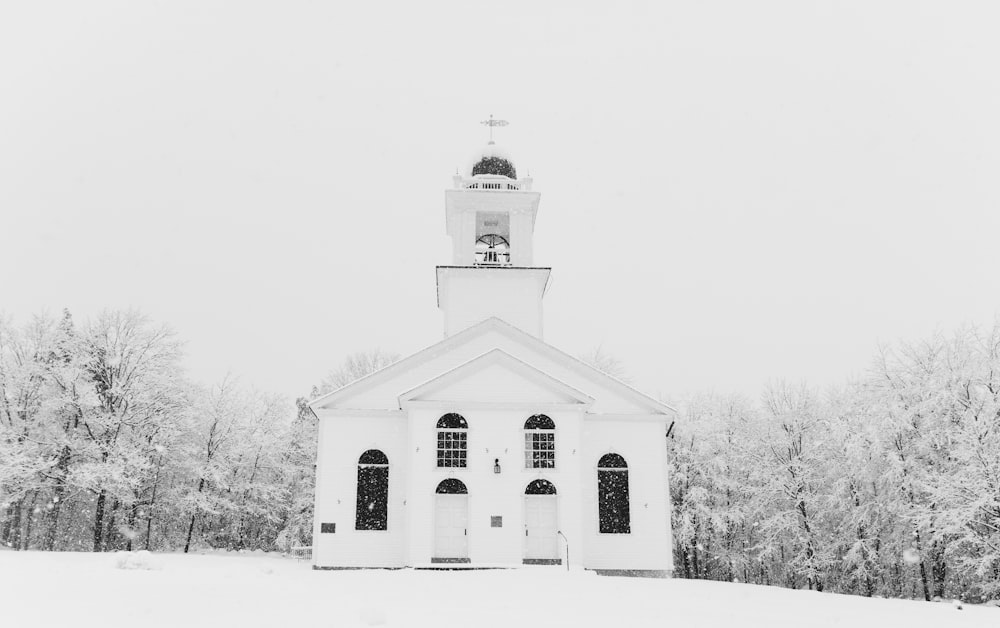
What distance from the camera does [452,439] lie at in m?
24.3

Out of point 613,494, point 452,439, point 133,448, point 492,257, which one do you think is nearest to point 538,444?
point 452,439

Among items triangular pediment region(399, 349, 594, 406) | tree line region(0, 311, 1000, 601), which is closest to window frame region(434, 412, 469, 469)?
triangular pediment region(399, 349, 594, 406)

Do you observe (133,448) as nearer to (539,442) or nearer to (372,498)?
(372,498)

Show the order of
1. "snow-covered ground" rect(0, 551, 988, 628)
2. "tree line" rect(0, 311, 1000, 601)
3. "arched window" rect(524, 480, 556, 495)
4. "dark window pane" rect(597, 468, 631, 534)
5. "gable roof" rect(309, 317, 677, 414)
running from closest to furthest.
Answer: "snow-covered ground" rect(0, 551, 988, 628) → "arched window" rect(524, 480, 556, 495) → "dark window pane" rect(597, 468, 631, 534) → "gable roof" rect(309, 317, 677, 414) → "tree line" rect(0, 311, 1000, 601)

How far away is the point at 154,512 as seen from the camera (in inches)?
1458

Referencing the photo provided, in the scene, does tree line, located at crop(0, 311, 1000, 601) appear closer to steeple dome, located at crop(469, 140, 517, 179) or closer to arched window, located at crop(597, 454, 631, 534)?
arched window, located at crop(597, 454, 631, 534)

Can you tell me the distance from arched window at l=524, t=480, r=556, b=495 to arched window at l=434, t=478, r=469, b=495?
184cm

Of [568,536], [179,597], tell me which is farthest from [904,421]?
[179,597]

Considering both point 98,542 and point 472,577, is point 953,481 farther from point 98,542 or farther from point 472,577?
point 98,542

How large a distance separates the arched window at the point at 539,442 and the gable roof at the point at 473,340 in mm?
2977

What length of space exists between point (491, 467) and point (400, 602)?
1161 cm

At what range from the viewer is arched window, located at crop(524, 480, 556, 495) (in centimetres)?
2403

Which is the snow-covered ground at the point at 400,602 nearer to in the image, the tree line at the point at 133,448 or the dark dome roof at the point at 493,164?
the tree line at the point at 133,448

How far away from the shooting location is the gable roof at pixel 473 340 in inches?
1012
